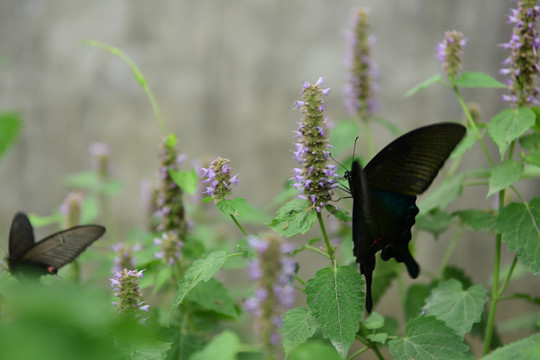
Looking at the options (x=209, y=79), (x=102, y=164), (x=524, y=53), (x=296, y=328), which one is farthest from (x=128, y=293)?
(x=209, y=79)

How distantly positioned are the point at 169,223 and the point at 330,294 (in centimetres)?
85

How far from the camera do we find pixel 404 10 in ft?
Result: 14.5

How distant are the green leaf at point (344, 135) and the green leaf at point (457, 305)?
32.6 inches

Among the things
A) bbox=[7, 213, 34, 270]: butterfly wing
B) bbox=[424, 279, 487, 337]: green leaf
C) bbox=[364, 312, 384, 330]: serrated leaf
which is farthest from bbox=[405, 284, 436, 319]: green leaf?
bbox=[7, 213, 34, 270]: butterfly wing

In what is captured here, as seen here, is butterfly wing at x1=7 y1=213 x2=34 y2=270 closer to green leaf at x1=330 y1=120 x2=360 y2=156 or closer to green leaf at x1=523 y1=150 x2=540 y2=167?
green leaf at x1=330 y1=120 x2=360 y2=156

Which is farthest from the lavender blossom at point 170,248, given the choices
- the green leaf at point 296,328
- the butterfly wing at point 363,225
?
the butterfly wing at point 363,225

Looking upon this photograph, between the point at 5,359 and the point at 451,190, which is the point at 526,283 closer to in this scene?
the point at 451,190

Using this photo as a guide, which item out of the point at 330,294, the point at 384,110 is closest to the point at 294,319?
the point at 330,294

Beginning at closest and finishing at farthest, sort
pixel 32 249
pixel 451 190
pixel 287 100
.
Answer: pixel 32 249 → pixel 451 190 → pixel 287 100

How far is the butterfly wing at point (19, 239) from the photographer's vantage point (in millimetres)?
1894

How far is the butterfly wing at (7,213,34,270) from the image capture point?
74.5 inches

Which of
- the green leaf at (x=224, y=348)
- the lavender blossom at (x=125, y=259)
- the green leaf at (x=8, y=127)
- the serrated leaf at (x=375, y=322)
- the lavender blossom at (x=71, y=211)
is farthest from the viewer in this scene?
the lavender blossom at (x=71, y=211)

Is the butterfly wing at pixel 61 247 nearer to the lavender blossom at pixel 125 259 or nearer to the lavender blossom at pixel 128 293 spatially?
the lavender blossom at pixel 125 259

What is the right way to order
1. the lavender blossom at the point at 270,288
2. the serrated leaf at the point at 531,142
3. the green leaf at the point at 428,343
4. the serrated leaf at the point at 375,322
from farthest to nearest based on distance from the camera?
the serrated leaf at the point at 531,142, the serrated leaf at the point at 375,322, the green leaf at the point at 428,343, the lavender blossom at the point at 270,288
